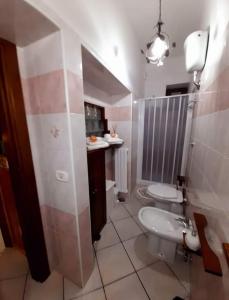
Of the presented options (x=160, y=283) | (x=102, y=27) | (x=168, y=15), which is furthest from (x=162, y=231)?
(x=168, y=15)

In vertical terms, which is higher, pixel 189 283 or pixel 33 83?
pixel 33 83

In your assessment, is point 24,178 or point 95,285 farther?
point 95,285

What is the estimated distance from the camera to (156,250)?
1298 millimetres

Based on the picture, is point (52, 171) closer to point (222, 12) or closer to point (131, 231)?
point (131, 231)

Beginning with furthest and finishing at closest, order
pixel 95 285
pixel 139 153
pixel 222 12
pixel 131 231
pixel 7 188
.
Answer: pixel 139 153
pixel 131 231
pixel 7 188
pixel 95 285
pixel 222 12

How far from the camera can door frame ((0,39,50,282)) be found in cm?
75

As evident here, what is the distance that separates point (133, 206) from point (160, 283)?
1048 millimetres

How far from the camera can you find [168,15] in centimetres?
158

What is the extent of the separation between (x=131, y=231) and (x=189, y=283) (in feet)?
2.28

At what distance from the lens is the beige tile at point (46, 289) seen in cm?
100

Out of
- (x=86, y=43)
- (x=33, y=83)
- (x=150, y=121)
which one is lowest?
(x=150, y=121)

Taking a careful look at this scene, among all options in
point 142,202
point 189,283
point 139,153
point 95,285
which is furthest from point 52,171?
point 139,153

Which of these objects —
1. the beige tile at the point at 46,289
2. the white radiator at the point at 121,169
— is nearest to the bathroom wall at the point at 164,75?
the white radiator at the point at 121,169

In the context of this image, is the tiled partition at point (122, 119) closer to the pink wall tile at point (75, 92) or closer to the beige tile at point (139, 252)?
the beige tile at point (139, 252)
